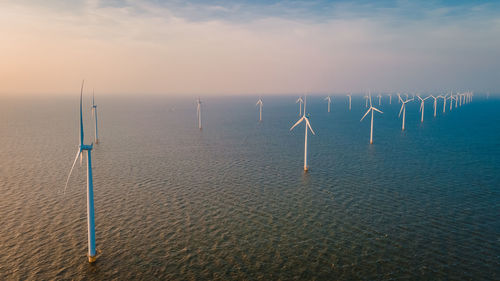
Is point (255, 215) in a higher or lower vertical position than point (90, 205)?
lower

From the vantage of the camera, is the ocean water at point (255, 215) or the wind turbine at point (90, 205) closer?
the wind turbine at point (90, 205)

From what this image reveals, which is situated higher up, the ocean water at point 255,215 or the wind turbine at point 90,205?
the wind turbine at point 90,205

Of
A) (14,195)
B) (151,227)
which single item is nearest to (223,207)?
(151,227)

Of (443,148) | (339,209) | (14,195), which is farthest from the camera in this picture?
(443,148)

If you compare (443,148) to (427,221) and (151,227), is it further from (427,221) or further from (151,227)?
(151,227)

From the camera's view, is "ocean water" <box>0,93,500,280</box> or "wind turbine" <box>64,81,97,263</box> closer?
"wind turbine" <box>64,81,97,263</box>

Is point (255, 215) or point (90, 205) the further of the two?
point (255, 215)

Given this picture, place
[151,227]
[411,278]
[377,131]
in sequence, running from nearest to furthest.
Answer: [411,278], [151,227], [377,131]

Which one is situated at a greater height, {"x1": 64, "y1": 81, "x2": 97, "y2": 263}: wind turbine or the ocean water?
{"x1": 64, "y1": 81, "x2": 97, "y2": 263}: wind turbine
